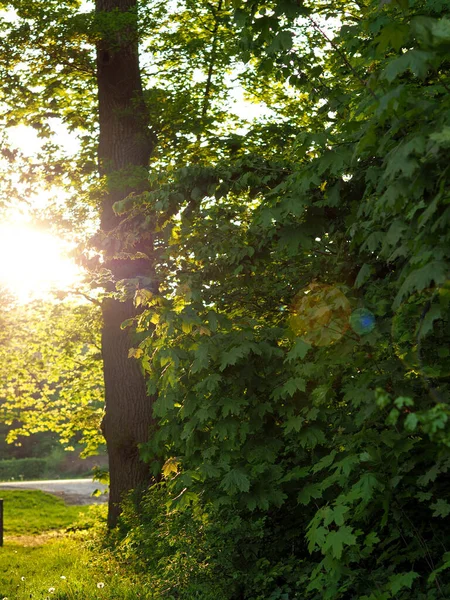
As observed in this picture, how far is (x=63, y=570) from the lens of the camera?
30.6ft

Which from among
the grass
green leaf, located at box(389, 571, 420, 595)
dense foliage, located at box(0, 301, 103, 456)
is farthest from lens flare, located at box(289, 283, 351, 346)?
dense foliage, located at box(0, 301, 103, 456)

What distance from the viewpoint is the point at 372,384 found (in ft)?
17.5

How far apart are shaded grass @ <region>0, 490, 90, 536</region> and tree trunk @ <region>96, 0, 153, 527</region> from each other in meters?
3.09

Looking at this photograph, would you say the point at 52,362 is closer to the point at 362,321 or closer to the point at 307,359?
the point at 307,359

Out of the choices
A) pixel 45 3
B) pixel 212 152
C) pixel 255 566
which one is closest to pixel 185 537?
pixel 255 566

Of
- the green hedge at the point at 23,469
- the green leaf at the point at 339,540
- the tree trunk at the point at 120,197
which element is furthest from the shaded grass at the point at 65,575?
the green hedge at the point at 23,469

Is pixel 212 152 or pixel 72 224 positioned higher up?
pixel 212 152

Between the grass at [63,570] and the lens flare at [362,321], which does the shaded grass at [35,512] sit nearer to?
the grass at [63,570]

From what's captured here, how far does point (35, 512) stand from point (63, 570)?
463 inches

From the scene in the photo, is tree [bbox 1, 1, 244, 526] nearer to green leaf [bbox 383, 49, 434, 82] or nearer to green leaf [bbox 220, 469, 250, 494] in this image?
green leaf [bbox 220, 469, 250, 494]

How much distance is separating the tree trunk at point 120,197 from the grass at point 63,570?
135 centimetres

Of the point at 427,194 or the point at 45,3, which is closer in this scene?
the point at 427,194

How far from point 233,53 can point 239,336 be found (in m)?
8.65

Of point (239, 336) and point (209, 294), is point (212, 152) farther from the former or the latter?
point (239, 336)
